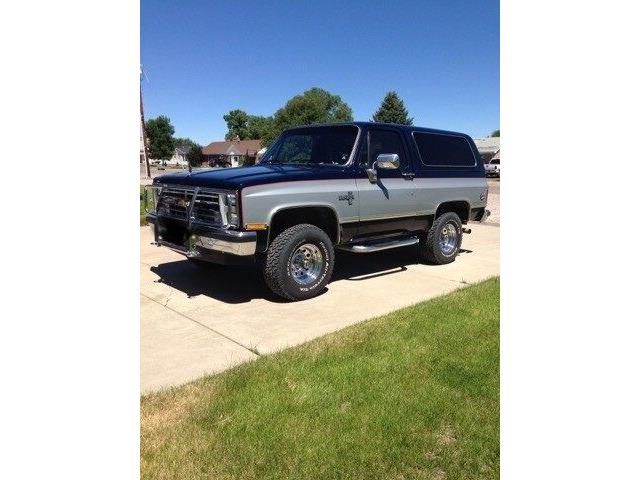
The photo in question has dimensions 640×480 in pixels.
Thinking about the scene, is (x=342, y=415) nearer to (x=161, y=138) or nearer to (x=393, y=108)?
(x=393, y=108)

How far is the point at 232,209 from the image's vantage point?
4.61 metres

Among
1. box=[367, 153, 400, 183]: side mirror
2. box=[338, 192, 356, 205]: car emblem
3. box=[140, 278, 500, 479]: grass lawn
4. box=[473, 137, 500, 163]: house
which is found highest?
box=[473, 137, 500, 163]: house

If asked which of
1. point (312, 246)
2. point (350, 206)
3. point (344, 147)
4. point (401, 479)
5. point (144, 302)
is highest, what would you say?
point (344, 147)

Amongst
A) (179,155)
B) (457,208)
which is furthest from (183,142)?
(457,208)

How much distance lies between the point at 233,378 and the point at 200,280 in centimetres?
289

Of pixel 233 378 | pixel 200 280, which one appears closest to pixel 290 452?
pixel 233 378

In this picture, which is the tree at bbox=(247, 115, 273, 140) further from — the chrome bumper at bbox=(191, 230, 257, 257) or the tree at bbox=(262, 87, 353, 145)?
the chrome bumper at bbox=(191, 230, 257, 257)

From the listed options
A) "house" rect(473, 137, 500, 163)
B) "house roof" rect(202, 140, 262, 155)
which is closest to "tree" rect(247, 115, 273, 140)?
"house roof" rect(202, 140, 262, 155)

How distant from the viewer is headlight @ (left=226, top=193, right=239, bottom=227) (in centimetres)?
458

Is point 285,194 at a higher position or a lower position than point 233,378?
higher

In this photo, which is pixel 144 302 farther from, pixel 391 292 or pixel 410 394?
pixel 410 394

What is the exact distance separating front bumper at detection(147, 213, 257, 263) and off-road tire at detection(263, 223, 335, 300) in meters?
0.30

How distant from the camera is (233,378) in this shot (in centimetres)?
330
